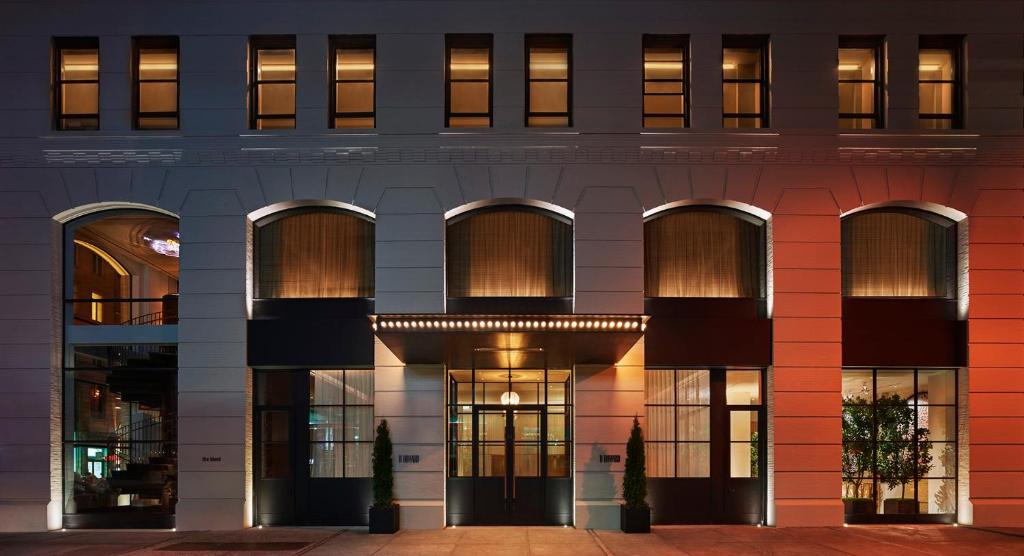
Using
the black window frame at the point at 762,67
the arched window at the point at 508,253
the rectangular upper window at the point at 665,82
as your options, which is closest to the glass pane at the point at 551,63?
the rectangular upper window at the point at 665,82

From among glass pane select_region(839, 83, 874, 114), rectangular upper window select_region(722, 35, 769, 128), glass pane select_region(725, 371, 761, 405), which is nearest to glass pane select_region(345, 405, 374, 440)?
glass pane select_region(725, 371, 761, 405)

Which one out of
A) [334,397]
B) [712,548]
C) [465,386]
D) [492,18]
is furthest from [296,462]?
[492,18]

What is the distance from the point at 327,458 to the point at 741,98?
13.0 meters

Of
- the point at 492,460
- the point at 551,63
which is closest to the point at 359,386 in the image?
the point at 492,460

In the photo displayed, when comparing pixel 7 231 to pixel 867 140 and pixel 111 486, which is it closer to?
pixel 111 486

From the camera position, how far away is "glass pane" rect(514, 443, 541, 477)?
20125 mm

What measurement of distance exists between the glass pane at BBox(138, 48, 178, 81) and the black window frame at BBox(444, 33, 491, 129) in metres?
6.53

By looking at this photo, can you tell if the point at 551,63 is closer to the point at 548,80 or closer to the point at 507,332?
the point at 548,80

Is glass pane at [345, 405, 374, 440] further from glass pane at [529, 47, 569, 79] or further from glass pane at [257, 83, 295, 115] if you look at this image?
glass pane at [529, 47, 569, 79]

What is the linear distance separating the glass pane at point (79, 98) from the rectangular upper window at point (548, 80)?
10.4 m

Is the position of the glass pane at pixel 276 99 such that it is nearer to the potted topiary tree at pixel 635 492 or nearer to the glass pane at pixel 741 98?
the glass pane at pixel 741 98

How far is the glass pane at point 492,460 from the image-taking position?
2012 centimetres

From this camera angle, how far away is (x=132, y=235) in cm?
2098

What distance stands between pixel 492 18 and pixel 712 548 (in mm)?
12669
